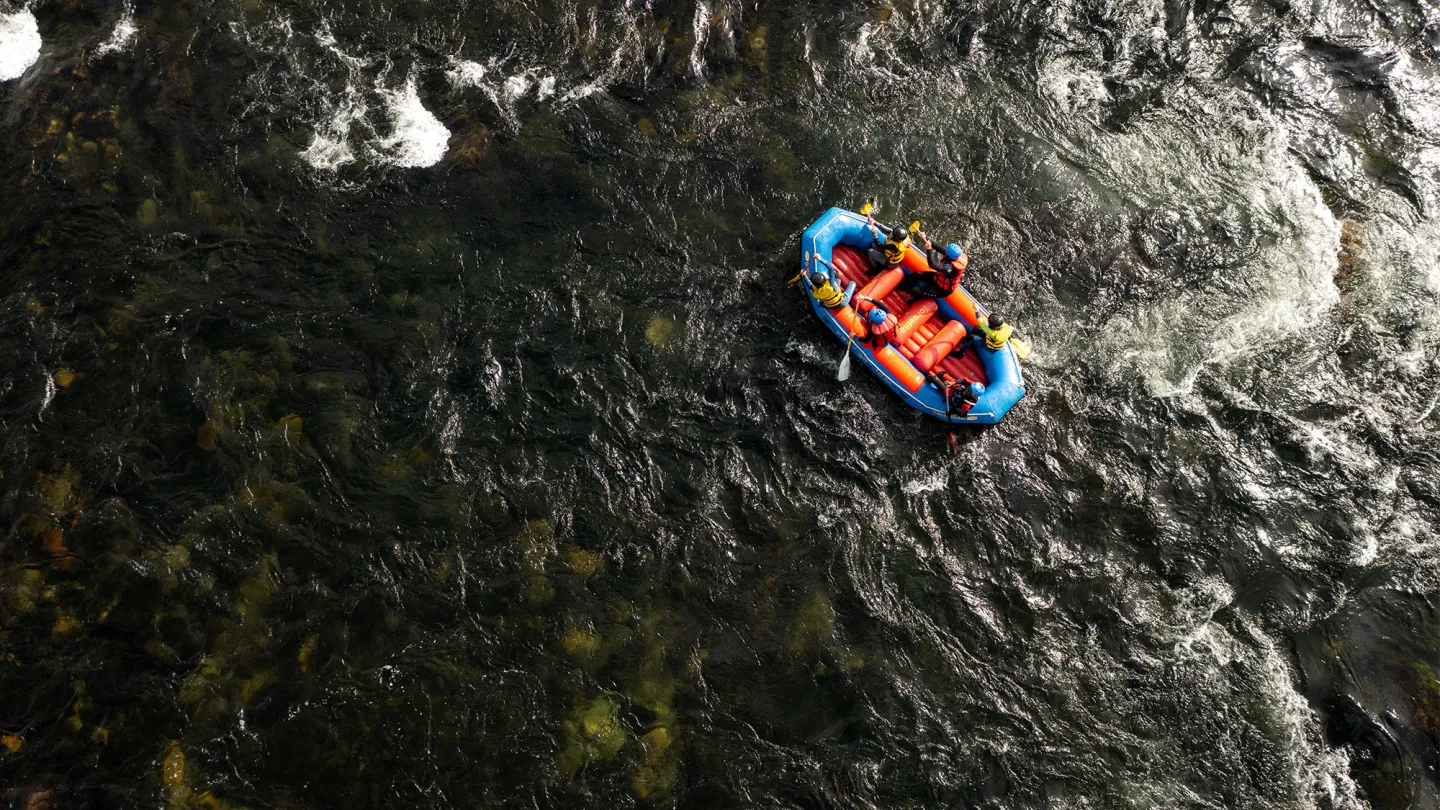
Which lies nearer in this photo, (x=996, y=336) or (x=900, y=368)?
(x=996, y=336)

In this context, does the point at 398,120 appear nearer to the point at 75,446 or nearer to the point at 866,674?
the point at 75,446

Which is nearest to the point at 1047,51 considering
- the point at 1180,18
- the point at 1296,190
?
the point at 1180,18

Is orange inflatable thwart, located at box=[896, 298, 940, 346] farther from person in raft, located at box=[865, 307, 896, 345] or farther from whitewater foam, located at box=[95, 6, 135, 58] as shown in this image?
whitewater foam, located at box=[95, 6, 135, 58]

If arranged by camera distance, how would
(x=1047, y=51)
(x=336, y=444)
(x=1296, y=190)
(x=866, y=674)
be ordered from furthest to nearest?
(x=1047, y=51)
(x=1296, y=190)
(x=336, y=444)
(x=866, y=674)

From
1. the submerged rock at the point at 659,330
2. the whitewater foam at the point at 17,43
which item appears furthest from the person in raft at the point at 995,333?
the whitewater foam at the point at 17,43

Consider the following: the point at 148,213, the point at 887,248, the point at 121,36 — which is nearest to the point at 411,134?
the point at 148,213

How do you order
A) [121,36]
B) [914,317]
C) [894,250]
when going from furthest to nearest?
1. [121,36]
2. [914,317]
3. [894,250]

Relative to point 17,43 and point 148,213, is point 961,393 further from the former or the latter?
point 17,43

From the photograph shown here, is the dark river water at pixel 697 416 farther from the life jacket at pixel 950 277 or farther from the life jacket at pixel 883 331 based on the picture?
the life jacket at pixel 950 277
